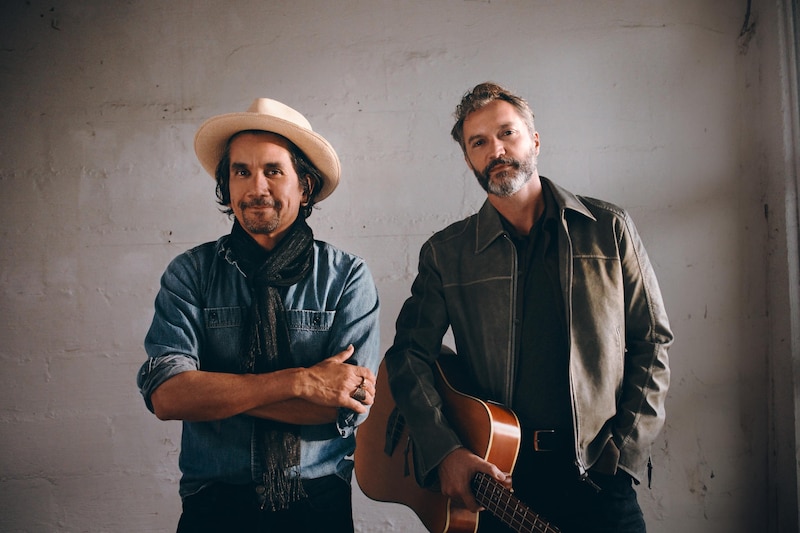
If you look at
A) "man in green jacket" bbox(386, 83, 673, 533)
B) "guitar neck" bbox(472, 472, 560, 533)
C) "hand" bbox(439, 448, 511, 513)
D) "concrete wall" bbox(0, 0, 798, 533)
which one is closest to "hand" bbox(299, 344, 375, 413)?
"man in green jacket" bbox(386, 83, 673, 533)

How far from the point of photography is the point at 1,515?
95.0 inches

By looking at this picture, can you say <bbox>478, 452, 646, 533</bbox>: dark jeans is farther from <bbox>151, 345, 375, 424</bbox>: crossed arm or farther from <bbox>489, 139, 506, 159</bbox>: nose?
<bbox>489, 139, 506, 159</bbox>: nose

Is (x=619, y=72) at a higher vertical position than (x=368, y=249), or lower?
higher

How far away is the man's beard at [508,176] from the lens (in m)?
1.96

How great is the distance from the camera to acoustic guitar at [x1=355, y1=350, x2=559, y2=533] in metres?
1.72

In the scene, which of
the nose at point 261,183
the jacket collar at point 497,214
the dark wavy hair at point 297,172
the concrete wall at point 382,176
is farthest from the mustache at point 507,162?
the nose at point 261,183

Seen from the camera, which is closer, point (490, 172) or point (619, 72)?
point (490, 172)

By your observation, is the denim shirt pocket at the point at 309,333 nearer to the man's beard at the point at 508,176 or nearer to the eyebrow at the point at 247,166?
the eyebrow at the point at 247,166

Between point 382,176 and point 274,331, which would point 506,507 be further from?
point 382,176

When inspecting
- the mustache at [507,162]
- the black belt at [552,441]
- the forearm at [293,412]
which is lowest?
the black belt at [552,441]

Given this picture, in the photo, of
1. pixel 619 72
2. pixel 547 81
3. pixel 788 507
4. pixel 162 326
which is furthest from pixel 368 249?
pixel 788 507

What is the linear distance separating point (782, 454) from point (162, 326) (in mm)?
2695

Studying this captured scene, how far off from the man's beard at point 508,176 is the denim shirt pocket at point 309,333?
759 mm

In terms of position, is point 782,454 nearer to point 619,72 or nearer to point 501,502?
point 501,502
